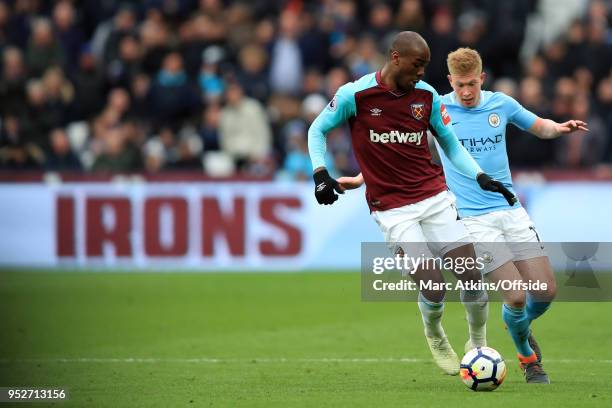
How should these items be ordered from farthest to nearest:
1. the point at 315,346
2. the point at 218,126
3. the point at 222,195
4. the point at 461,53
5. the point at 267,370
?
1. the point at 218,126
2. the point at 222,195
3. the point at 315,346
4. the point at 267,370
5. the point at 461,53

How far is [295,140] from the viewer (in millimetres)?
19688

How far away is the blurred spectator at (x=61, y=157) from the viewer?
19859mm

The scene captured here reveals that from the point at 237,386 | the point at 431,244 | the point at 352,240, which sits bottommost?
the point at 352,240

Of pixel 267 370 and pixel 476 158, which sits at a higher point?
pixel 476 158

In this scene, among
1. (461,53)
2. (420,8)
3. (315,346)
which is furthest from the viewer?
(420,8)

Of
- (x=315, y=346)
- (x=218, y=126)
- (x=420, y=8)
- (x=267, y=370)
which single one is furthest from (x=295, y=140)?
(x=267, y=370)

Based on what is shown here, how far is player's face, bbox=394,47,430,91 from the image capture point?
8.94 m

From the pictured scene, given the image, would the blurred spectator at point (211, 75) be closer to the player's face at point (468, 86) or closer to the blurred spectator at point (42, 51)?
the blurred spectator at point (42, 51)

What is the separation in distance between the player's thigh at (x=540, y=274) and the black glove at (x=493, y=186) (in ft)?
2.30

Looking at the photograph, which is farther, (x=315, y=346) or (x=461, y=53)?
(x=315, y=346)

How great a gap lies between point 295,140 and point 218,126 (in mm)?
1364

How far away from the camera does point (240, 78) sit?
837 inches

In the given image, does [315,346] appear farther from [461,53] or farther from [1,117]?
[1,117]

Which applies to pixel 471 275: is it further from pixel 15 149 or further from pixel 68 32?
pixel 68 32
